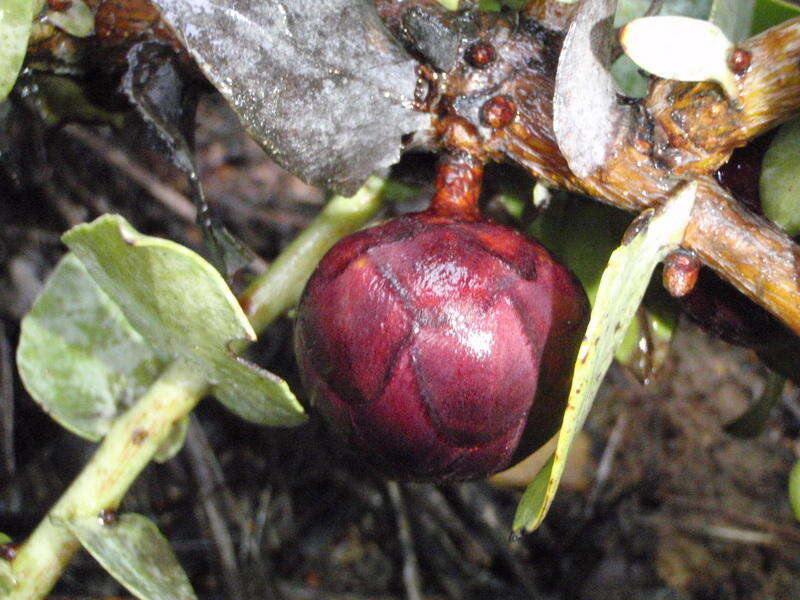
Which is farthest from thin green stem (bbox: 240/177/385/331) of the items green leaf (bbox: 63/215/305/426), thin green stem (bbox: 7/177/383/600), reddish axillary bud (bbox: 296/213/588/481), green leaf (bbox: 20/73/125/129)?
green leaf (bbox: 20/73/125/129)

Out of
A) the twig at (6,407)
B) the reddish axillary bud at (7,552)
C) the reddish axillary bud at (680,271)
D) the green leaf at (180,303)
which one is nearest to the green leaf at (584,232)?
the reddish axillary bud at (680,271)

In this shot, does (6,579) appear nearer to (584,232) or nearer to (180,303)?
(180,303)

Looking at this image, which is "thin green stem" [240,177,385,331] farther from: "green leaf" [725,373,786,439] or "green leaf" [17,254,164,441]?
"green leaf" [725,373,786,439]

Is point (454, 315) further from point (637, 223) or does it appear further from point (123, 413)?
point (123, 413)

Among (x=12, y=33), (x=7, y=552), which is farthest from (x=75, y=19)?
(x=7, y=552)

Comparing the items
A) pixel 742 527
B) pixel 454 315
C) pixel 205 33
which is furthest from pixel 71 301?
pixel 742 527

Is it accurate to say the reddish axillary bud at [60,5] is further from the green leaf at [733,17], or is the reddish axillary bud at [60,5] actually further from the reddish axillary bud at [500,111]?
the green leaf at [733,17]
